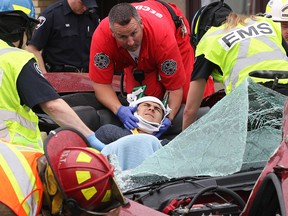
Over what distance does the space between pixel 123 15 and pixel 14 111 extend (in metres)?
1.94

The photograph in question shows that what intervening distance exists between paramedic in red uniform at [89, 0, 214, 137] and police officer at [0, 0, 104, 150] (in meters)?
1.63

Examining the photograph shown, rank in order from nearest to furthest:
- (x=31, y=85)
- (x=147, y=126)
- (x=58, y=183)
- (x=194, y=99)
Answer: (x=58, y=183) → (x=31, y=85) → (x=194, y=99) → (x=147, y=126)

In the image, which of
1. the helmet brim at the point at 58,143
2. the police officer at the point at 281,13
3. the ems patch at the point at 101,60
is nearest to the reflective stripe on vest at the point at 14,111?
the helmet brim at the point at 58,143

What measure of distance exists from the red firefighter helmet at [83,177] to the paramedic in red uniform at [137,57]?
3.29m

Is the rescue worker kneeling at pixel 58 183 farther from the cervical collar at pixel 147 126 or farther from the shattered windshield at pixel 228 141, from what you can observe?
the cervical collar at pixel 147 126


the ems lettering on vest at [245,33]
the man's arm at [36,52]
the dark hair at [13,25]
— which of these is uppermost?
the dark hair at [13,25]

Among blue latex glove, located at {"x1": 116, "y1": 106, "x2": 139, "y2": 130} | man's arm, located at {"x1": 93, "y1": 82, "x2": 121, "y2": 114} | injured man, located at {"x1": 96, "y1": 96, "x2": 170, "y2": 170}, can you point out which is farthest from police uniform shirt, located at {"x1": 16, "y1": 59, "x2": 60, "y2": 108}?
man's arm, located at {"x1": 93, "y1": 82, "x2": 121, "y2": 114}

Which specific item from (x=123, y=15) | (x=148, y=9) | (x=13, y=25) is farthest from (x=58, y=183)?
(x=148, y=9)

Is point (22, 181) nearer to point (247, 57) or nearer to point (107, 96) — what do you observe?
point (247, 57)

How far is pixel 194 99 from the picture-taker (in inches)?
245

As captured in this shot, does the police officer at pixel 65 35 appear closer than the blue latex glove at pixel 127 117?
No

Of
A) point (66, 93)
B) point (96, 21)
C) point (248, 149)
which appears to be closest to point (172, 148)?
point (248, 149)

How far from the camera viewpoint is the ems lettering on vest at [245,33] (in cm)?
576

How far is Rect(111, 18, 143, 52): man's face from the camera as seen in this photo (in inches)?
267
